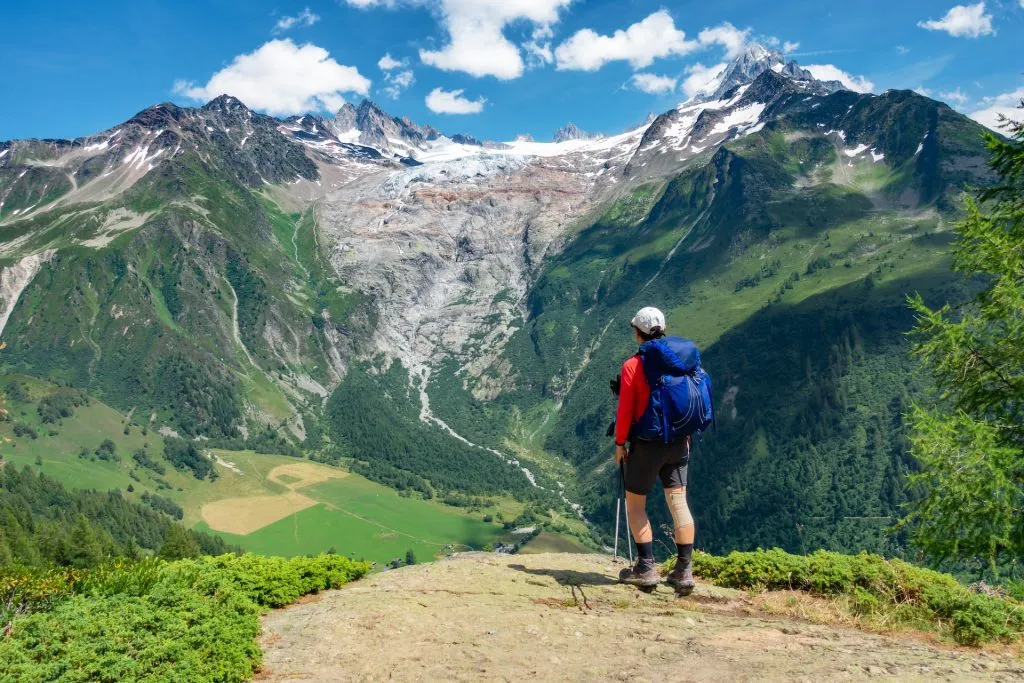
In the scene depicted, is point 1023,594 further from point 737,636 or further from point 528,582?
point 528,582

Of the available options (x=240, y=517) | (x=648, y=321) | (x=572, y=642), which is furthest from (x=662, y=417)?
(x=240, y=517)

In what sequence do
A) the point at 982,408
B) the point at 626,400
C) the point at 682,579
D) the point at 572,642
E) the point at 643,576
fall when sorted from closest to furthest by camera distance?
the point at 572,642 < the point at 626,400 < the point at 682,579 < the point at 643,576 < the point at 982,408

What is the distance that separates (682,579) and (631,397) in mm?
4184

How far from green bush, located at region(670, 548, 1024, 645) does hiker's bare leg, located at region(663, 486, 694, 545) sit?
260 cm

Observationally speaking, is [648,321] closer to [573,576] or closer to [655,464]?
[655,464]

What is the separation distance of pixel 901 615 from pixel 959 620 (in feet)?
3.27

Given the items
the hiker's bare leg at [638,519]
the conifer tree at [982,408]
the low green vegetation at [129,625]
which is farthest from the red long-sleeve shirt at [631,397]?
the low green vegetation at [129,625]

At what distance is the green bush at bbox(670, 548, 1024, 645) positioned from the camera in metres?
9.97

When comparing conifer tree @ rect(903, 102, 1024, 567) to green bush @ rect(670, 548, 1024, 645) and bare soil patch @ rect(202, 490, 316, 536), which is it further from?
bare soil patch @ rect(202, 490, 316, 536)

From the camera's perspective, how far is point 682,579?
12609mm

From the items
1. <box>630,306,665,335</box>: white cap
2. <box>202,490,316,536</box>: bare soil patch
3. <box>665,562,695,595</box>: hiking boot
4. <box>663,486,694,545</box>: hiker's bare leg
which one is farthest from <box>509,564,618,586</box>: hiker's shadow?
<box>202,490,316,536</box>: bare soil patch

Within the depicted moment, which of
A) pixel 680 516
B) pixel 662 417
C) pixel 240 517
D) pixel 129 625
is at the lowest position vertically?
pixel 240 517

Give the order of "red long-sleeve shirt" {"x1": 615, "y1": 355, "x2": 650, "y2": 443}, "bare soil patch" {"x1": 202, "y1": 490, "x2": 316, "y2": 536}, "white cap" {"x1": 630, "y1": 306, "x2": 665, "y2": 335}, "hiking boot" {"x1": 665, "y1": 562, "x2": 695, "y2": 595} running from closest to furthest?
"red long-sleeve shirt" {"x1": 615, "y1": 355, "x2": 650, "y2": 443}
"white cap" {"x1": 630, "y1": 306, "x2": 665, "y2": 335}
"hiking boot" {"x1": 665, "y1": 562, "x2": 695, "y2": 595}
"bare soil patch" {"x1": 202, "y1": 490, "x2": 316, "y2": 536}

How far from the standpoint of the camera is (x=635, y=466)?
39.9 feet
